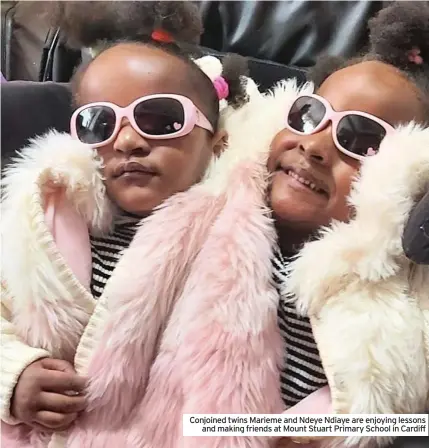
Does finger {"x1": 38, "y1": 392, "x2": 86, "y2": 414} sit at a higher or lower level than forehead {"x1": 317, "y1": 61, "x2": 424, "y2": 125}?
lower

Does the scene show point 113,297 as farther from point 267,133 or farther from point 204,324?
point 267,133

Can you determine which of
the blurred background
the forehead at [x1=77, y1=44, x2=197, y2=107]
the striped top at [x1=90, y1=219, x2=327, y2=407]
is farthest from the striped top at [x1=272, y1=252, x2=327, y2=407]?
the blurred background

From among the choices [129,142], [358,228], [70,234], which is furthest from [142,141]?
[358,228]

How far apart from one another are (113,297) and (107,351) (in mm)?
51

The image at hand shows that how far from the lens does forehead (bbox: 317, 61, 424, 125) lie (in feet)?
2.32

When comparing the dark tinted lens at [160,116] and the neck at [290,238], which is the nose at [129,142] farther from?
the neck at [290,238]

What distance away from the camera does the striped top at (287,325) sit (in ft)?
2.22

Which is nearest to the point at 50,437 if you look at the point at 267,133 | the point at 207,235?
the point at 207,235

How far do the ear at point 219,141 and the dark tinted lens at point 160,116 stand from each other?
0.23 ft

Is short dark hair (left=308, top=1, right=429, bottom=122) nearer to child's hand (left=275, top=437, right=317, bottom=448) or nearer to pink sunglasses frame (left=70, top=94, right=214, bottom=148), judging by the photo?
pink sunglasses frame (left=70, top=94, right=214, bottom=148)

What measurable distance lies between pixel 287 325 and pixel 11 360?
0.26 metres

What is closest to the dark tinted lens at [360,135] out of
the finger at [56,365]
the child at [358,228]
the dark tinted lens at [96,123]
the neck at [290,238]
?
the child at [358,228]

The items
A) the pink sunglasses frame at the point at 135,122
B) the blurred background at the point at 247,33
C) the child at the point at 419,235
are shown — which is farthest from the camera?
the blurred background at the point at 247,33

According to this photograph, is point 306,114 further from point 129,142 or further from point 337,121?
point 129,142
